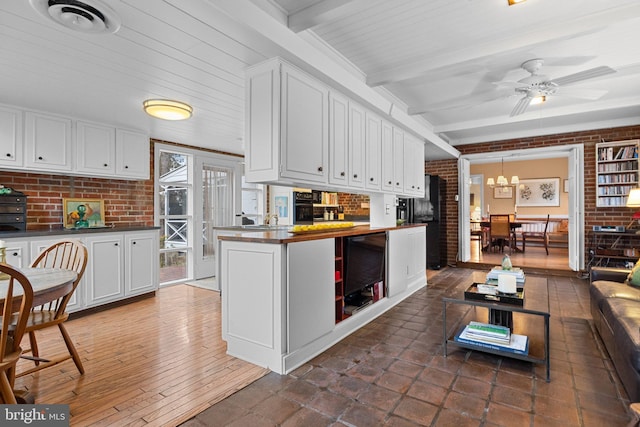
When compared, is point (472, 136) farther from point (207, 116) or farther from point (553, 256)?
point (207, 116)

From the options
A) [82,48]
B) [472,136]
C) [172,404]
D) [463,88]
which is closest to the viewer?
[172,404]

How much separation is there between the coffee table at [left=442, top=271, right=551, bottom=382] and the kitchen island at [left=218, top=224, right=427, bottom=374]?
3.17 ft

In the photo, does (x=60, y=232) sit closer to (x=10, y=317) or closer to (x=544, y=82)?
(x=10, y=317)

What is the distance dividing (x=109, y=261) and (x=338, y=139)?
10.1 ft

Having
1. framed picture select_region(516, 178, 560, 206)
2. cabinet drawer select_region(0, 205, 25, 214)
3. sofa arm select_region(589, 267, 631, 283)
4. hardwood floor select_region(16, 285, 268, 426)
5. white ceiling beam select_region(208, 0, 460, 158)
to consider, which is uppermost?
white ceiling beam select_region(208, 0, 460, 158)

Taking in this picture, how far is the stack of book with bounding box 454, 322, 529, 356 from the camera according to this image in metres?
2.43

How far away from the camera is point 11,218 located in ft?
11.3

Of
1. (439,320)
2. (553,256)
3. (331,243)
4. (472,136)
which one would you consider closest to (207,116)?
(331,243)

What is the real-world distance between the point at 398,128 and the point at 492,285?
Answer: 2383 millimetres

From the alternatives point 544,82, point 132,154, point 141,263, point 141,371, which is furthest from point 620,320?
point 132,154

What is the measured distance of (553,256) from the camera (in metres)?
7.31

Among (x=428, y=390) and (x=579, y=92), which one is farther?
(x=579, y=92)

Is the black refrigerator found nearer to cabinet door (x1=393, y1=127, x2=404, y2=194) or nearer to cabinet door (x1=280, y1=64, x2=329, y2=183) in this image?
cabinet door (x1=393, y1=127, x2=404, y2=194)

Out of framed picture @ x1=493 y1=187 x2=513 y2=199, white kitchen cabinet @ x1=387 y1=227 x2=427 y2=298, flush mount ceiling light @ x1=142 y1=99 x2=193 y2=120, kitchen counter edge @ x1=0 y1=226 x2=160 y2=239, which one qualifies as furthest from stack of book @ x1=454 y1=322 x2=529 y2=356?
framed picture @ x1=493 y1=187 x2=513 y2=199
